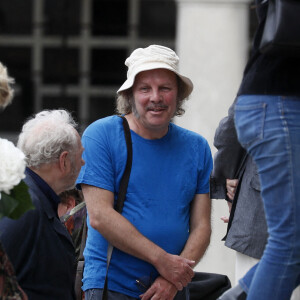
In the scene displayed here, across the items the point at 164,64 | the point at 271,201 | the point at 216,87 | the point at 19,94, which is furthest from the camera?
the point at 19,94

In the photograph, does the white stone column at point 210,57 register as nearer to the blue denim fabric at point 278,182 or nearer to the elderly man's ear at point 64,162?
the elderly man's ear at point 64,162

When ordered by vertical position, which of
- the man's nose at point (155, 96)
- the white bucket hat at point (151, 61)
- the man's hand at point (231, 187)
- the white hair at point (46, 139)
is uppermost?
the white bucket hat at point (151, 61)

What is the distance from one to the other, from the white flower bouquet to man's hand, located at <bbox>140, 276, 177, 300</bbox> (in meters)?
1.19

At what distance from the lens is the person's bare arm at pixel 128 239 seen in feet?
13.5

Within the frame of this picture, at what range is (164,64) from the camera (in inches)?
170

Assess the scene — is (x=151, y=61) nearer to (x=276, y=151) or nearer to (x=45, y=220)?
(x=45, y=220)

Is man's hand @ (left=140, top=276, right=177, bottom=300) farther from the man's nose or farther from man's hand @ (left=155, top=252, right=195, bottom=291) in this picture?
the man's nose

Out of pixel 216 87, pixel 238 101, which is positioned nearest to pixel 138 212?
pixel 238 101

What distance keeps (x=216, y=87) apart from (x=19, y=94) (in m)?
3.32

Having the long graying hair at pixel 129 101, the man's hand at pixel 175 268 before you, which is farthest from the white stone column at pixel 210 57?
the man's hand at pixel 175 268

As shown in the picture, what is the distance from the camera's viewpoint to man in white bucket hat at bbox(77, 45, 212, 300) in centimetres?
418

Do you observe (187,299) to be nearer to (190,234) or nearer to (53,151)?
(190,234)

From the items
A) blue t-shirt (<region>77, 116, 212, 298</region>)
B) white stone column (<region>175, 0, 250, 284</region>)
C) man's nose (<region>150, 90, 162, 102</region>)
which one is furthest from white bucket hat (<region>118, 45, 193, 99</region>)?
white stone column (<region>175, 0, 250, 284</region>)

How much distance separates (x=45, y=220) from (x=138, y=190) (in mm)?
589
